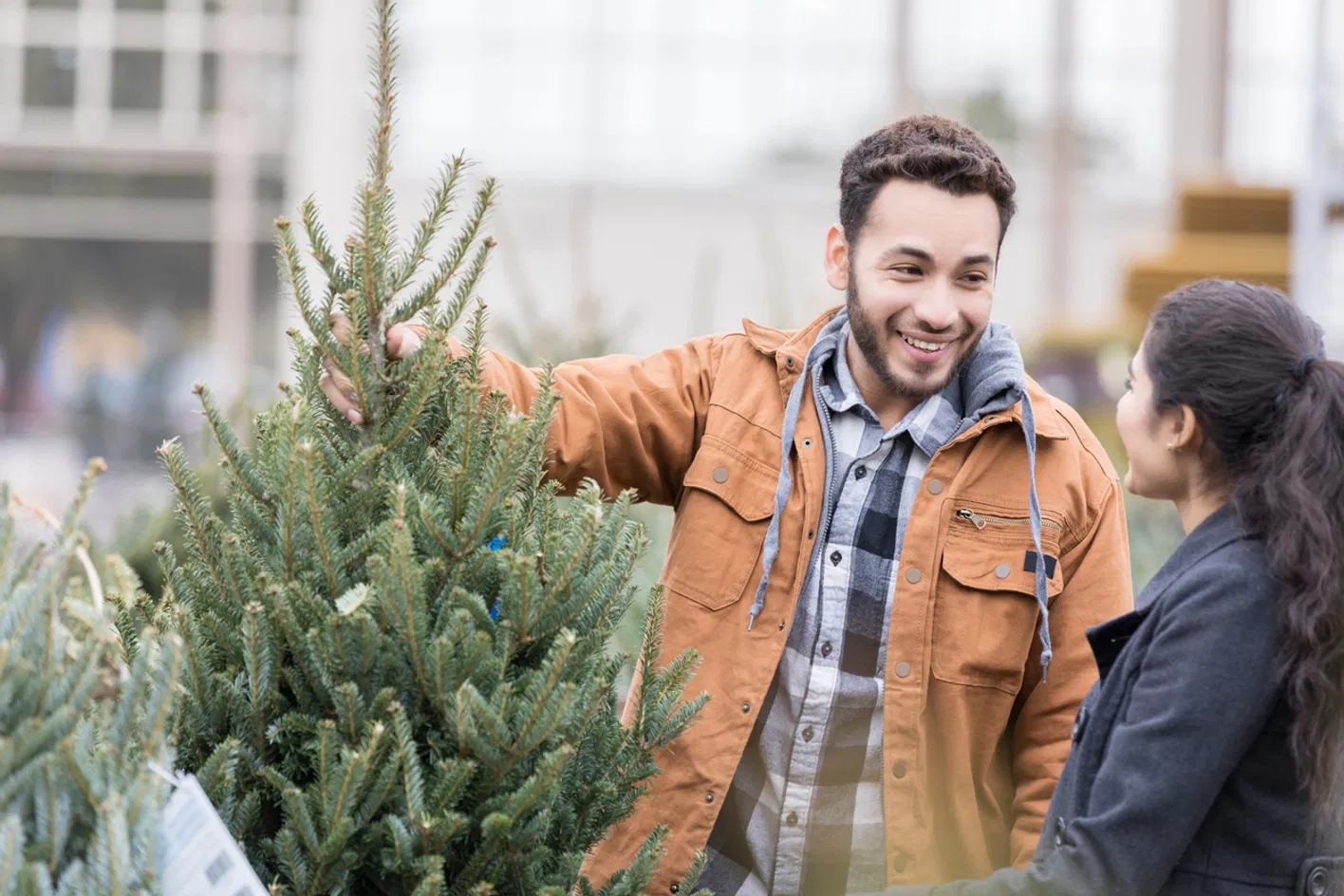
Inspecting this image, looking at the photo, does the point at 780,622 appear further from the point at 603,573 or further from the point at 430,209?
the point at 430,209

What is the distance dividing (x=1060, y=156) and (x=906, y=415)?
20231mm

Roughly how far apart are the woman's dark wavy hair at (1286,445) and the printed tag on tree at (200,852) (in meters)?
1.38

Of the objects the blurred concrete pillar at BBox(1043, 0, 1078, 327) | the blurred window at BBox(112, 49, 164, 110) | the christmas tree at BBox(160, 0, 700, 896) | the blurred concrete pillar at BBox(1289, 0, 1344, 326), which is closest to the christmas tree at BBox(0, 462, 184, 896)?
the christmas tree at BBox(160, 0, 700, 896)

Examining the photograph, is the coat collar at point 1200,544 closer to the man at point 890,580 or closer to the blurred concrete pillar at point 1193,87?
the man at point 890,580

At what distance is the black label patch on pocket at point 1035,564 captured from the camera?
8.54 feet

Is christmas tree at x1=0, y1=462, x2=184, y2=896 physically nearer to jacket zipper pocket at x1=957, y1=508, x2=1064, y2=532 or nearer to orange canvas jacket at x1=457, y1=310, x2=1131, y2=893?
orange canvas jacket at x1=457, y1=310, x2=1131, y2=893

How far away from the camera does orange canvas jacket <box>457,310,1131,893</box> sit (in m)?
2.59

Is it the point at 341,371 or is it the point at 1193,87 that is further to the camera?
the point at 1193,87

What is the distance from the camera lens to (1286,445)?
2.11m

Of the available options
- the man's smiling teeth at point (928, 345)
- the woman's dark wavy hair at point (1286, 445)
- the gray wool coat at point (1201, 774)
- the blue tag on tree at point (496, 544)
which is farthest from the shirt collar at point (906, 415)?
the blue tag on tree at point (496, 544)

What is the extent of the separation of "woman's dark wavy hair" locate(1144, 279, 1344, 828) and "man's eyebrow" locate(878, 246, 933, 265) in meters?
0.44

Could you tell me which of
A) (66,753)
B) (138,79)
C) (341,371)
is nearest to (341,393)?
(341,371)

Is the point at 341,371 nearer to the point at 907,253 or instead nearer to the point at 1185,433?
the point at 907,253

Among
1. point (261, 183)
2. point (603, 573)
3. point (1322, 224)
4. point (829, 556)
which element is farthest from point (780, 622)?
point (261, 183)
